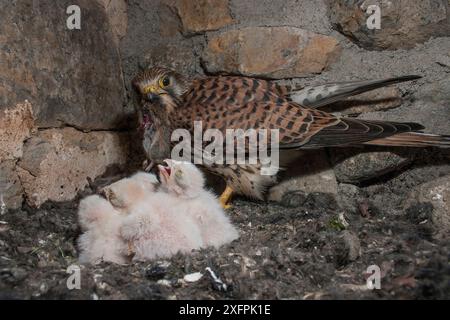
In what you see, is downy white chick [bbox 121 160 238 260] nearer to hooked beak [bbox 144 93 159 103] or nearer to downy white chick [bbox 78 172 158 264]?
downy white chick [bbox 78 172 158 264]

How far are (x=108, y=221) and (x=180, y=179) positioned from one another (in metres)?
0.35

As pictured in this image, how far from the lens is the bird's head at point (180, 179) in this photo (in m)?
2.64

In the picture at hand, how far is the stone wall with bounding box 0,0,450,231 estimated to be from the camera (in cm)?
287

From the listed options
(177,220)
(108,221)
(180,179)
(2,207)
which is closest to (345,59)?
(180,179)

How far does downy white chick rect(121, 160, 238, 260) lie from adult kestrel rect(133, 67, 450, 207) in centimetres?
42

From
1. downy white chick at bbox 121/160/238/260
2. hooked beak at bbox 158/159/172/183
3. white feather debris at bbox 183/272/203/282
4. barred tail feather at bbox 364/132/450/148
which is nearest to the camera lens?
white feather debris at bbox 183/272/203/282

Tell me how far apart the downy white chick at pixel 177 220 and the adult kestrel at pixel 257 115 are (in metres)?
0.42

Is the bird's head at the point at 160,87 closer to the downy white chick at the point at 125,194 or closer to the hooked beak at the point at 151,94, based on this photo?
the hooked beak at the point at 151,94

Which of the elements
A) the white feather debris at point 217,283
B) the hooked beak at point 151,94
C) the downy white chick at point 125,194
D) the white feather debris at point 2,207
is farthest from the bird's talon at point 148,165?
the white feather debris at point 217,283

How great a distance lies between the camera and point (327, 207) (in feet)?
9.95

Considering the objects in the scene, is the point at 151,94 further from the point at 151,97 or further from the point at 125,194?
the point at 125,194

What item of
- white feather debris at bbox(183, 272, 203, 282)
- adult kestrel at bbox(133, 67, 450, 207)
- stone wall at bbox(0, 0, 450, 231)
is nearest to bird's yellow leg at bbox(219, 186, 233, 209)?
adult kestrel at bbox(133, 67, 450, 207)

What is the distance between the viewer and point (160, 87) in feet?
10.4
